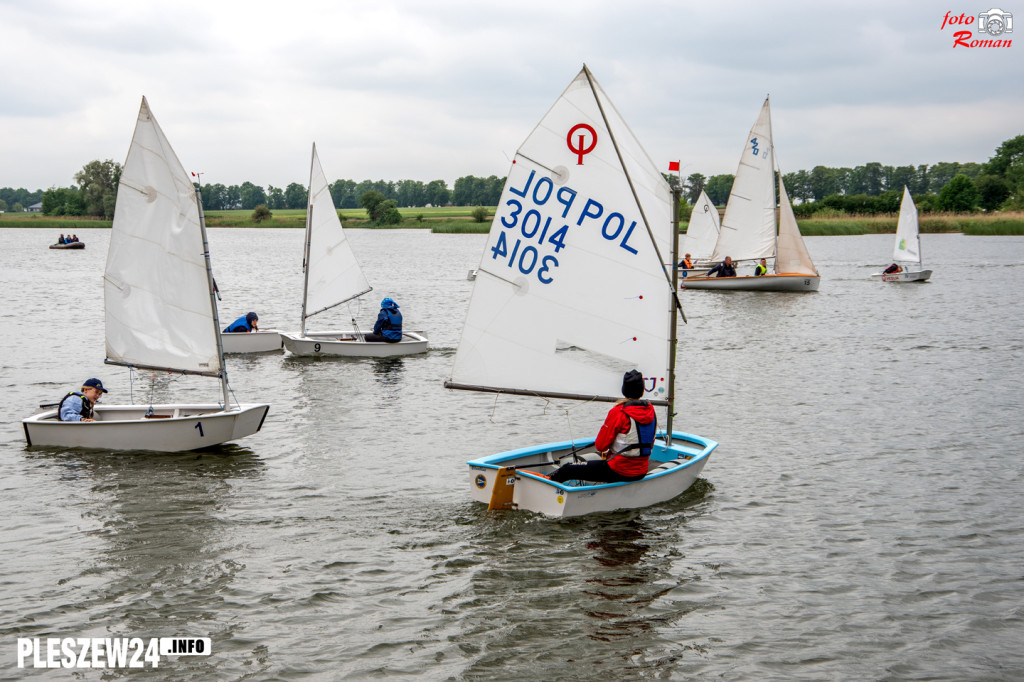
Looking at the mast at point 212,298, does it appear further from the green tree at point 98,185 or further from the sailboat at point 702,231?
the green tree at point 98,185

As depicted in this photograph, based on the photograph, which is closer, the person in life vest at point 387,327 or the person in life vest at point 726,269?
the person in life vest at point 387,327

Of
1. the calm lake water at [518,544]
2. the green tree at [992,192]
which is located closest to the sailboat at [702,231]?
the calm lake water at [518,544]

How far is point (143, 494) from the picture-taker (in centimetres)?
1520

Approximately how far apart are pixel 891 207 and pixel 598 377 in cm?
16618

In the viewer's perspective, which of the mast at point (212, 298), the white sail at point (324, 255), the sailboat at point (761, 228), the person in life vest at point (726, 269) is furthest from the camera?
the person in life vest at point (726, 269)

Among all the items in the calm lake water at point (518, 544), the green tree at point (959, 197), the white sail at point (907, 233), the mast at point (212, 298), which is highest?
the green tree at point (959, 197)

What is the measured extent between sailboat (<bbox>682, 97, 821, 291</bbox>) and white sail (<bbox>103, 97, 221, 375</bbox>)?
38777 millimetres

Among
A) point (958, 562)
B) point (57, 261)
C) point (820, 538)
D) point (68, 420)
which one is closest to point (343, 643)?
point (820, 538)

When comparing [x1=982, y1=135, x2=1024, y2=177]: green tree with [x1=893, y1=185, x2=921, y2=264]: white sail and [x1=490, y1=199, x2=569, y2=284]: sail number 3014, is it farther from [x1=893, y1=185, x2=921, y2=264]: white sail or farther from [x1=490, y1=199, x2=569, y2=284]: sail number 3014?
[x1=490, y1=199, x2=569, y2=284]: sail number 3014

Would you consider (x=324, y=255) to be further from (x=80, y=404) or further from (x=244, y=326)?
(x=80, y=404)

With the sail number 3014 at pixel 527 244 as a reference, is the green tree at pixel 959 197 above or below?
A: above

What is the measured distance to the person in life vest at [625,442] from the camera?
1340cm

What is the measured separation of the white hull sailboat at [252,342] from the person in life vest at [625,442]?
62.5 ft

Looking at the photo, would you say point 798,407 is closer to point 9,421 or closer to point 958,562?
point 958,562
